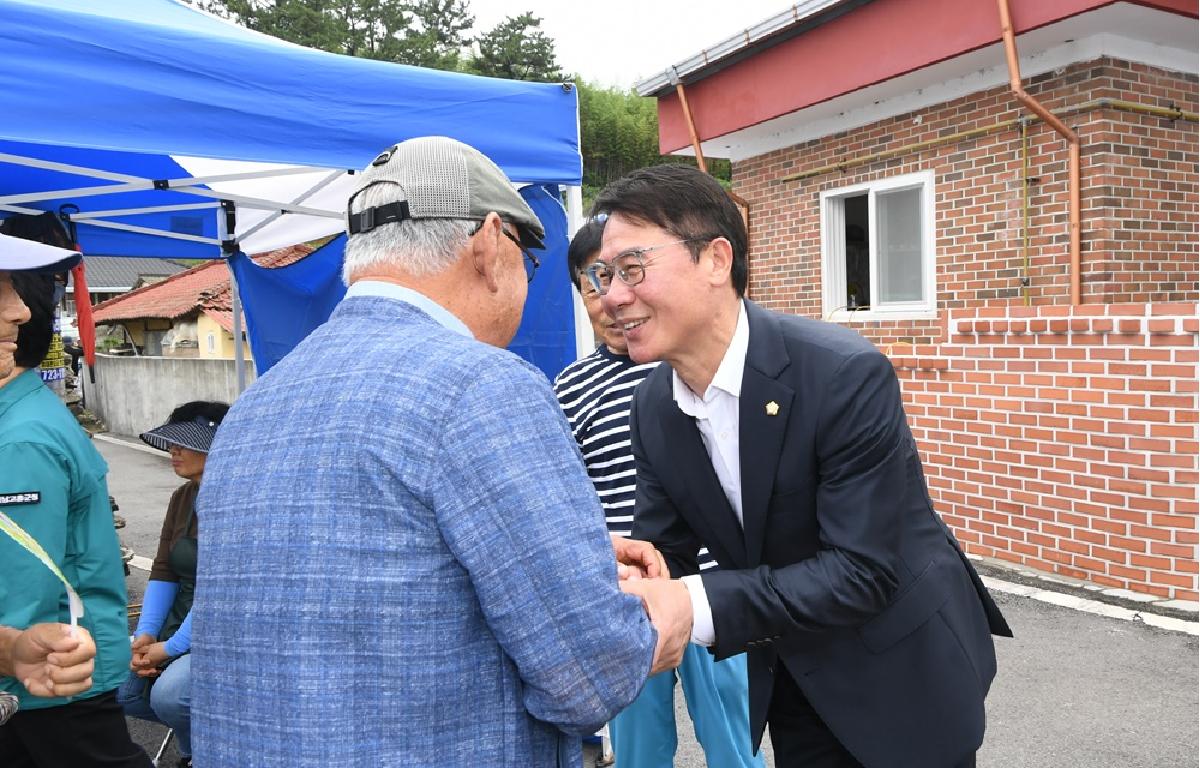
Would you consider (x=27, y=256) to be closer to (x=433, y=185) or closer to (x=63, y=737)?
(x=63, y=737)

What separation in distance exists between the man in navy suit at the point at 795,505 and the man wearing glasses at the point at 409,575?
46 cm

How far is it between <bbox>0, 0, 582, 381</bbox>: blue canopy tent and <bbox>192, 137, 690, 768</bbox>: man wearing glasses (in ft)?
6.44

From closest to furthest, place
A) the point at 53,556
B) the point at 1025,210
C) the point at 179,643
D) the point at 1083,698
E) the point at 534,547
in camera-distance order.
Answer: the point at 534,547
the point at 53,556
the point at 179,643
the point at 1083,698
the point at 1025,210

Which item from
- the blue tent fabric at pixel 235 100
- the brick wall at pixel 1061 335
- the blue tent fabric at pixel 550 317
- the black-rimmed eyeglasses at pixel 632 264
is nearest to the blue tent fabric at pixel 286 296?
the blue tent fabric at pixel 550 317

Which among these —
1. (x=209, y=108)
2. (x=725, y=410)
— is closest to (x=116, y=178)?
(x=209, y=108)

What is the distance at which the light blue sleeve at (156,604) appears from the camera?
3.76 m

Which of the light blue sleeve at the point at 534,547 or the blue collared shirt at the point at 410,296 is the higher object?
the blue collared shirt at the point at 410,296

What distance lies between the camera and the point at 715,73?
30.1ft

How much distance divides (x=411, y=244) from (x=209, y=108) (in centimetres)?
198

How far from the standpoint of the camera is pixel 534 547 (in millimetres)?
1153

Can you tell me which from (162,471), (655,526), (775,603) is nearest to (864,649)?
(775,603)

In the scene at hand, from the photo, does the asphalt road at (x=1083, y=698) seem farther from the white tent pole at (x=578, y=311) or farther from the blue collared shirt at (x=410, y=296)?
the blue collared shirt at (x=410, y=296)

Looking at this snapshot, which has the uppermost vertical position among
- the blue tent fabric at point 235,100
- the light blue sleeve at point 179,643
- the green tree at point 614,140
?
the green tree at point 614,140

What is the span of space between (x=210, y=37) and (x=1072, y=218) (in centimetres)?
608
